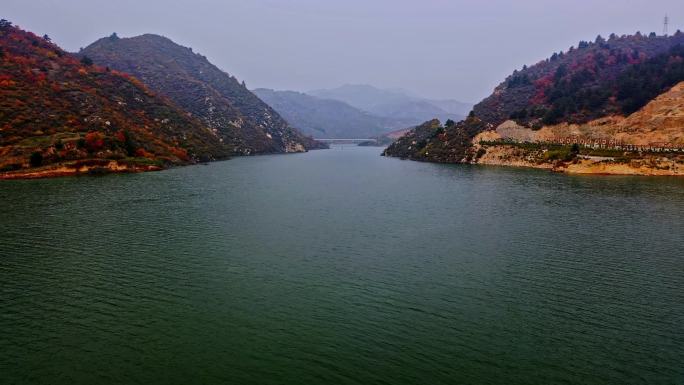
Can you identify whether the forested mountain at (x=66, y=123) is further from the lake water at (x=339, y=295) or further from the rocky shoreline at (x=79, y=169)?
the lake water at (x=339, y=295)

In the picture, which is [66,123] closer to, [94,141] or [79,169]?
[94,141]

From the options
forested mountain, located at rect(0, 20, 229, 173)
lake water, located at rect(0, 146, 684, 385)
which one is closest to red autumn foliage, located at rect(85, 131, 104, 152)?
forested mountain, located at rect(0, 20, 229, 173)

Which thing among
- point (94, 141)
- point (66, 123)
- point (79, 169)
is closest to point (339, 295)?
point (79, 169)

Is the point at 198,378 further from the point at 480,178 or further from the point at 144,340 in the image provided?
the point at 480,178

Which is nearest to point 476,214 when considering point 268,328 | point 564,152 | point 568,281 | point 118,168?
point 568,281

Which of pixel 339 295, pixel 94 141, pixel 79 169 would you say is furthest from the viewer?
pixel 94 141

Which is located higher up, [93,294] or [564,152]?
[564,152]
